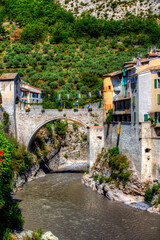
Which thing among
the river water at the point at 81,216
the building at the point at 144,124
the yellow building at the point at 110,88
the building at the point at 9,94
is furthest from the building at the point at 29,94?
the building at the point at 144,124

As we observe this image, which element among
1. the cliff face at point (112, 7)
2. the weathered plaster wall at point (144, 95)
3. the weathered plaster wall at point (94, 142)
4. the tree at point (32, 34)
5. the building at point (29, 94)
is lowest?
the weathered plaster wall at point (94, 142)

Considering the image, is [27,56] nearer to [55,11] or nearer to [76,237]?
[55,11]

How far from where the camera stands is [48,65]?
79.8m

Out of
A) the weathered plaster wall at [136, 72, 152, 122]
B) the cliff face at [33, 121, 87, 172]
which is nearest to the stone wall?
the weathered plaster wall at [136, 72, 152, 122]

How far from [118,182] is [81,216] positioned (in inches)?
233

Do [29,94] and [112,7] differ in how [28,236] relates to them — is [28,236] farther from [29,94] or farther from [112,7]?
[112,7]

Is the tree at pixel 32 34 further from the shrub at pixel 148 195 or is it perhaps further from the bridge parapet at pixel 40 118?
the shrub at pixel 148 195

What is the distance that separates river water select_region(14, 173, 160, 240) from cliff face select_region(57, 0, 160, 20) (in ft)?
277

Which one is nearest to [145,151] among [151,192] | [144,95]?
[151,192]

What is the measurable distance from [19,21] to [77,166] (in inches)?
2723

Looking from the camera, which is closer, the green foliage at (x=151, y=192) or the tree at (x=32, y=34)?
the green foliage at (x=151, y=192)

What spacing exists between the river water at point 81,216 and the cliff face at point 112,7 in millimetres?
84372

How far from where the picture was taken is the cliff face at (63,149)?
47.1 m

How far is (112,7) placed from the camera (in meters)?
114
